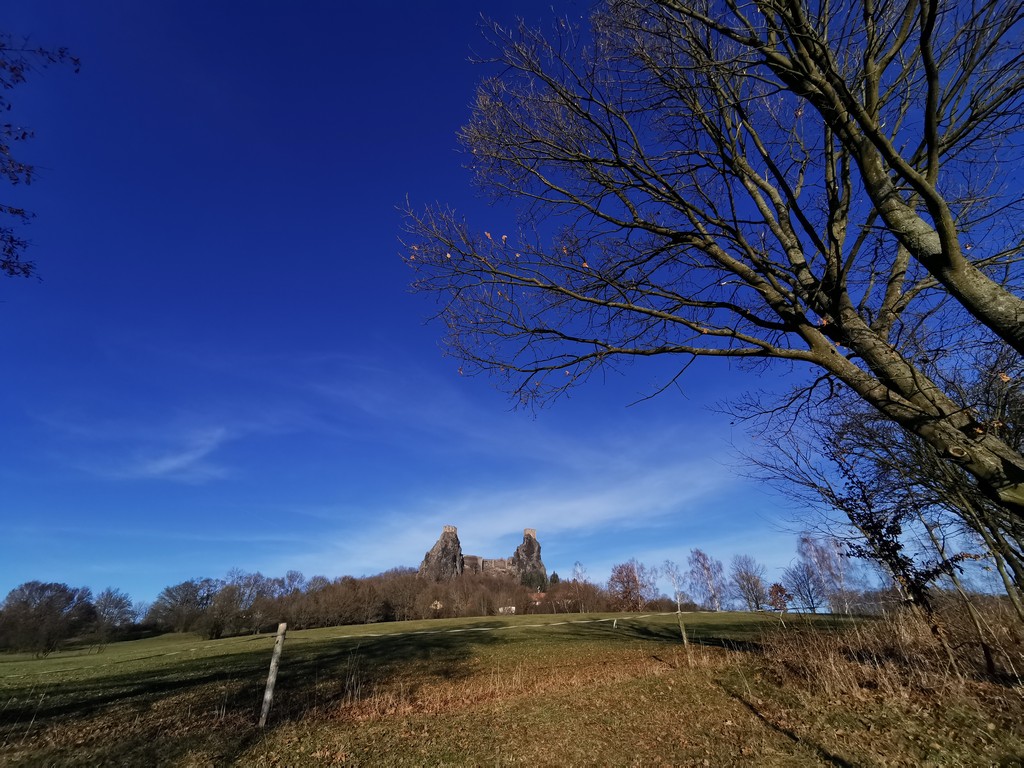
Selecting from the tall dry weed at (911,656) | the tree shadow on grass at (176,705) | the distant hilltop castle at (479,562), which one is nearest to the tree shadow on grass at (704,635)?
the tall dry weed at (911,656)

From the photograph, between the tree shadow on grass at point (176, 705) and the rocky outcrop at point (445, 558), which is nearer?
the tree shadow on grass at point (176, 705)

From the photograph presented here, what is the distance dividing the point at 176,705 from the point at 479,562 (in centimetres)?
11813

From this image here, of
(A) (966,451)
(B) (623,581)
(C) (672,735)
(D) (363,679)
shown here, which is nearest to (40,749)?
(D) (363,679)

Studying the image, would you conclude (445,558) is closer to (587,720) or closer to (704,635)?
(704,635)

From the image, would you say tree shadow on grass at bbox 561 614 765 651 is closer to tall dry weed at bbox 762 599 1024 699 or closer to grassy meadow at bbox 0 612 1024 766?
tall dry weed at bbox 762 599 1024 699

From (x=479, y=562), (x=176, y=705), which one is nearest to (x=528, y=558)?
(x=479, y=562)

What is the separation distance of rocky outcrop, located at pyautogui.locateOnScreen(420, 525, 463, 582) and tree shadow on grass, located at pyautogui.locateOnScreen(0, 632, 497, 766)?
9078cm

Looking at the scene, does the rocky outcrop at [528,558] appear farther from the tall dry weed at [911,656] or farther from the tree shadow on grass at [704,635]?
the tall dry weed at [911,656]

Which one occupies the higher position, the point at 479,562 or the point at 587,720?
the point at 479,562

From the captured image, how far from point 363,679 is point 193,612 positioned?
63899 mm

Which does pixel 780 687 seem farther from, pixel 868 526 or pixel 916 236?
pixel 916 236

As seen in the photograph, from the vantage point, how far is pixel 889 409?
139 inches

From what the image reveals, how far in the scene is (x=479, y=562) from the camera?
120812mm

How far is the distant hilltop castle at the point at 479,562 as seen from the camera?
104188mm
